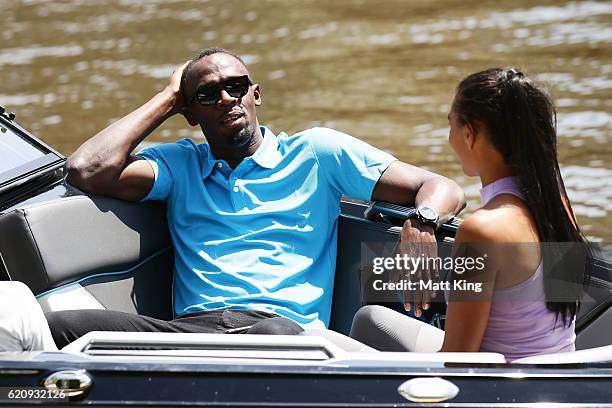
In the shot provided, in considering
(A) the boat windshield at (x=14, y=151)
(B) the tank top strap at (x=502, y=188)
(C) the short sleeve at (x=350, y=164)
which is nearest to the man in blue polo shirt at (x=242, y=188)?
(C) the short sleeve at (x=350, y=164)

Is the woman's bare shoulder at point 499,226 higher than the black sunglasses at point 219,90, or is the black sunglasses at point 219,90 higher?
the black sunglasses at point 219,90

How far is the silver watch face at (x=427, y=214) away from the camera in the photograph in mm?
3006

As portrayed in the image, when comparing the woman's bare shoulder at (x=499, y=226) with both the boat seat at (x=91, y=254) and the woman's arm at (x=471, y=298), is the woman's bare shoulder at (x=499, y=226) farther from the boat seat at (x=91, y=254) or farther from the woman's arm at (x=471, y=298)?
the boat seat at (x=91, y=254)

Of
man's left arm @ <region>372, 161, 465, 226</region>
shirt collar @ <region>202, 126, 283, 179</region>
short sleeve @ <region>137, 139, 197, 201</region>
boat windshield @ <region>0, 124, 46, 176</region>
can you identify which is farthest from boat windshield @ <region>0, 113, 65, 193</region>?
man's left arm @ <region>372, 161, 465, 226</region>

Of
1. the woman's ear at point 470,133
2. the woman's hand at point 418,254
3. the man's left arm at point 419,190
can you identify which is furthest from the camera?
the man's left arm at point 419,190

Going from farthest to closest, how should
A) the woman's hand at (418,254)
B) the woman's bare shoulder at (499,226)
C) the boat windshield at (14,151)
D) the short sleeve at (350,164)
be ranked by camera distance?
the boat windshield at (14,151) → the short sleeve at (350,164) → the woman's hand at (418,254) → the woman's bare shoulder at (499,226)

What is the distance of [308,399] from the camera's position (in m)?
2.16

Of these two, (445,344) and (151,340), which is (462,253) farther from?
(151,340)

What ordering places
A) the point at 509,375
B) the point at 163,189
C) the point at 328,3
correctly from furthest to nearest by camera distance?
1. the point at 328,3
2. the point at 163,189
3. the point at 509,375

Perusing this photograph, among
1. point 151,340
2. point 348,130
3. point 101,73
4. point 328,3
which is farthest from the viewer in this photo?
point 328,3

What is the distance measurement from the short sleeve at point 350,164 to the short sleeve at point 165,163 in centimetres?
45

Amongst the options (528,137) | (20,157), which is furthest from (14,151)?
(528,137)

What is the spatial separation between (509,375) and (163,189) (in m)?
1.54

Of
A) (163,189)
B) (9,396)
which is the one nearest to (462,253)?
(9,396)
